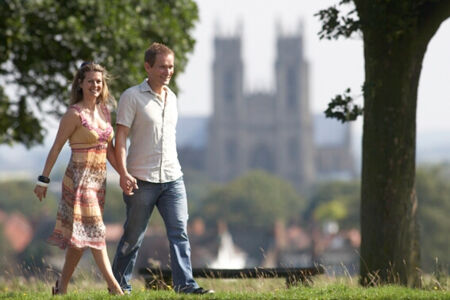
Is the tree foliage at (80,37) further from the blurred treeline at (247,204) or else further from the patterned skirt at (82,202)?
the blurred treeline at (247,204)

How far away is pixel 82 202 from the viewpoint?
6250 millimetres

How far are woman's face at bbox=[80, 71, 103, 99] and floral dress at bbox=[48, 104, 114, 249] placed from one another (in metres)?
0.12

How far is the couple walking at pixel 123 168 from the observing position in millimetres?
6270

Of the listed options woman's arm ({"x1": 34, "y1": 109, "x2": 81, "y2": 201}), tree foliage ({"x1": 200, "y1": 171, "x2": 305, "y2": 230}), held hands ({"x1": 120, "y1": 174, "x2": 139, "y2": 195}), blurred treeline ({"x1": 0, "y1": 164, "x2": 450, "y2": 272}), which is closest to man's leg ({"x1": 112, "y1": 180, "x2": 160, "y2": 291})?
held hands ({"x1": 120, "y1": 174, "x2": 139, "y2": 195})

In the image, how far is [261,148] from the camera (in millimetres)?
166625

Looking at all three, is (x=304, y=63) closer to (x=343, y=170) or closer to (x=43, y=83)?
(x=343, y=170)

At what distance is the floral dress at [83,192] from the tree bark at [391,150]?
301 cm

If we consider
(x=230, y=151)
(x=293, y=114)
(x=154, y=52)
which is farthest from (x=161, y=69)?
(x=293, y=114)

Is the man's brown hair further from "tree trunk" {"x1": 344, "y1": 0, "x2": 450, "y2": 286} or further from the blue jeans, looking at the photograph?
"tree trunk" {"x1": 344, "y1": 0, "x2": 450, "y2": 286}

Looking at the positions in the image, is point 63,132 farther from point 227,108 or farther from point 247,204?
point 227,108

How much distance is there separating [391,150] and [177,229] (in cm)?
271

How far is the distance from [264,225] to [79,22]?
115m

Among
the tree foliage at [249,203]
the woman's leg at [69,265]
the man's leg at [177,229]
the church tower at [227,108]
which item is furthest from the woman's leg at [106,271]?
the church tower at [227,108]

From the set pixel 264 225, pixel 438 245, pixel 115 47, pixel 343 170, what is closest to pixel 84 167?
pixel 115 47
